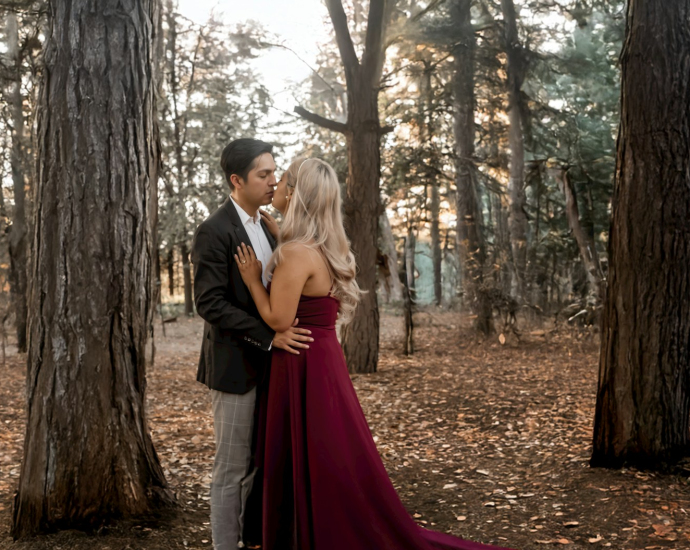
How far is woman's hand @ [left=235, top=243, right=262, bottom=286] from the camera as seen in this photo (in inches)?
135

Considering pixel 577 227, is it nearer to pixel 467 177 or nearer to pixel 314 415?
pixel 467 177

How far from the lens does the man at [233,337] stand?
11.2 feet

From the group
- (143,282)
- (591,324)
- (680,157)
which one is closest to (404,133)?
(591,324)

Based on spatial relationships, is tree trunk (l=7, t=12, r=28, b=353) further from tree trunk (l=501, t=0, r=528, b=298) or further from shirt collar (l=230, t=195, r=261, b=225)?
shirt collar (l=230, t=195, r=261, b=225)

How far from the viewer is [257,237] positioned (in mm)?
3744

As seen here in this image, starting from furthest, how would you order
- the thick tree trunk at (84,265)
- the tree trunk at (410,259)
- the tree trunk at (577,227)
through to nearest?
the tree trunk at (577,227)
the tree trunk at (410,259)
the thick tree trunk at (84,265)

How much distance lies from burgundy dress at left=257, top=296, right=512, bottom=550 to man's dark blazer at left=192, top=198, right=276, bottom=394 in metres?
0.14

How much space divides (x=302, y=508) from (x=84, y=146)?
2.34 m

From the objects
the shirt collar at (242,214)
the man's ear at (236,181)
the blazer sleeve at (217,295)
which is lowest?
the blazer sleeve at (217,295)

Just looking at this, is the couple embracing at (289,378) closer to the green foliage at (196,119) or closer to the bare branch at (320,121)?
the bare branch at (320,121)

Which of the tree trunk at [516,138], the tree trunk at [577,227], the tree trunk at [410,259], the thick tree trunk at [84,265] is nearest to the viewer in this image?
the thick tree trunk at [84,265]

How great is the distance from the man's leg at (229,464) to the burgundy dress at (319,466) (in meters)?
0.11

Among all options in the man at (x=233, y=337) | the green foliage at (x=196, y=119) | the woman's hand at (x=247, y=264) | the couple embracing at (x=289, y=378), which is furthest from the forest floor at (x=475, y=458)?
the green foliage at (x=196, y=119)

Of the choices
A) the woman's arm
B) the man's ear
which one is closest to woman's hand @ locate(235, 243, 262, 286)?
the woman's arm
